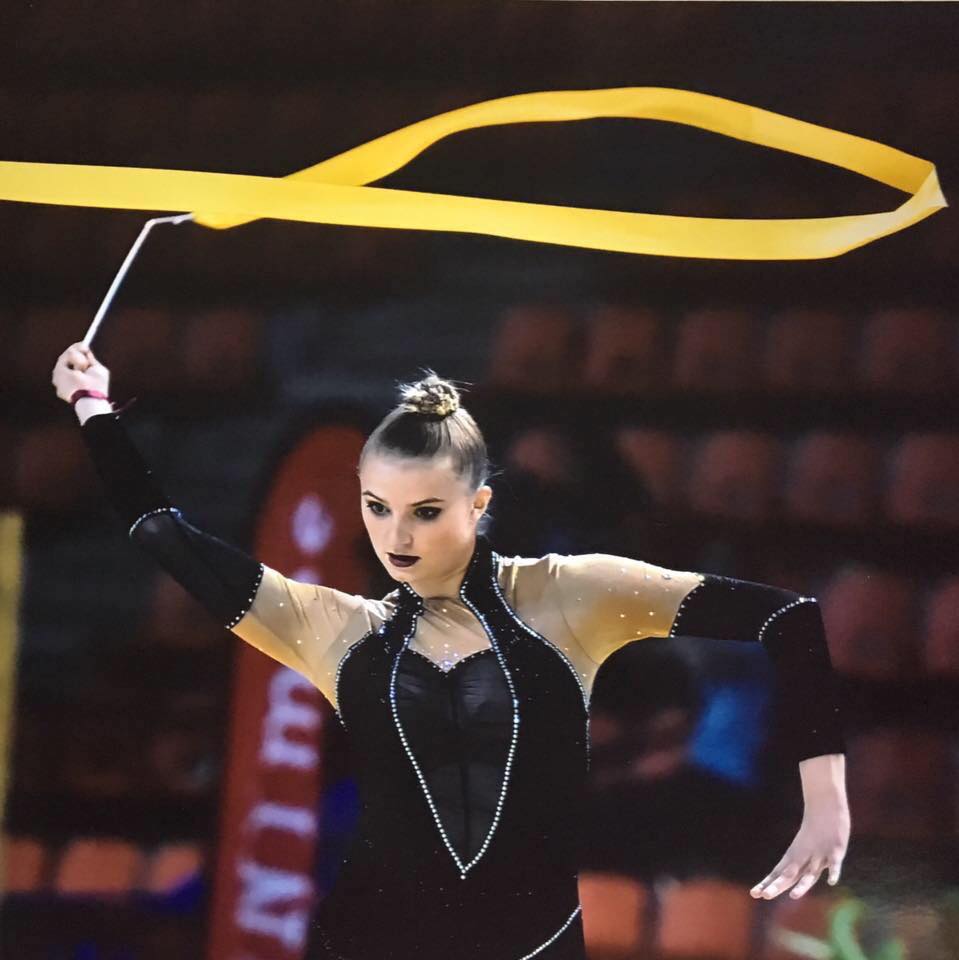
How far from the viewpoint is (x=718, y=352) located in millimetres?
1888

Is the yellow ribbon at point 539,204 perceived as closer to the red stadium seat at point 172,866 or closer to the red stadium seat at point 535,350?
the red stadium seat at point 535,350

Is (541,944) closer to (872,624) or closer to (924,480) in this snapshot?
(872,624)

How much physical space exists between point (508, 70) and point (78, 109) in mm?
737

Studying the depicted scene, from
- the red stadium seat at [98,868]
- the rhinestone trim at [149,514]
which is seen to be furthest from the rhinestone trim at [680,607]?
the red stadium seat at [98,868]

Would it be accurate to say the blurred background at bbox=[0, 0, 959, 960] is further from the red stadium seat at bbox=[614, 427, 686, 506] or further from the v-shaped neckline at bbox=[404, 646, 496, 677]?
the v-shaped neckline at bbox=[404, 646, 496, 677]

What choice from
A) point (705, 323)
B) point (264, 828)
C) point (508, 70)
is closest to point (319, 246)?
point (508, 70)

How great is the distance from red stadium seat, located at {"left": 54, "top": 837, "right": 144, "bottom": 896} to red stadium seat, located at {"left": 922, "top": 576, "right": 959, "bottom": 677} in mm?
1305

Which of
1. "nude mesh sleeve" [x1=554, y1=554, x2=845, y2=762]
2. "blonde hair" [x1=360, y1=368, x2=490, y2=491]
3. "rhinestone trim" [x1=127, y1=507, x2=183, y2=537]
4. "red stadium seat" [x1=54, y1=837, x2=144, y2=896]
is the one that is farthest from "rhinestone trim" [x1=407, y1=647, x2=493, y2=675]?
"red stadium seat" [x1=54, y1=837, x2=144, y2=896]

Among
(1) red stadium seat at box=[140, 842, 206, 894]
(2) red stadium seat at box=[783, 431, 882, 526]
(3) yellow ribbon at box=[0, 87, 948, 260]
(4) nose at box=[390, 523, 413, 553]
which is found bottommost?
(1) red stadium seat at box=[140, 842, 206, 894]

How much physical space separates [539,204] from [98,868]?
4.27 ft

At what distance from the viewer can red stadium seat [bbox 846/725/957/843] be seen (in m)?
1.81

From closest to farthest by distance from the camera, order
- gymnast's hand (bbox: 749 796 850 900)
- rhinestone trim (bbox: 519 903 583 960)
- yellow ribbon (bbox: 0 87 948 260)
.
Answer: rhinestone trim (bbox: 519 903 583 960), gymnast's hand (bbox: 749 796 850 900), yellow ribbon (bbox: 0 87 948 260)

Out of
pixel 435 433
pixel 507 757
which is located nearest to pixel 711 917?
pixel 507 757

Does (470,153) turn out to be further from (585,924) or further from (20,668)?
(585,924)
